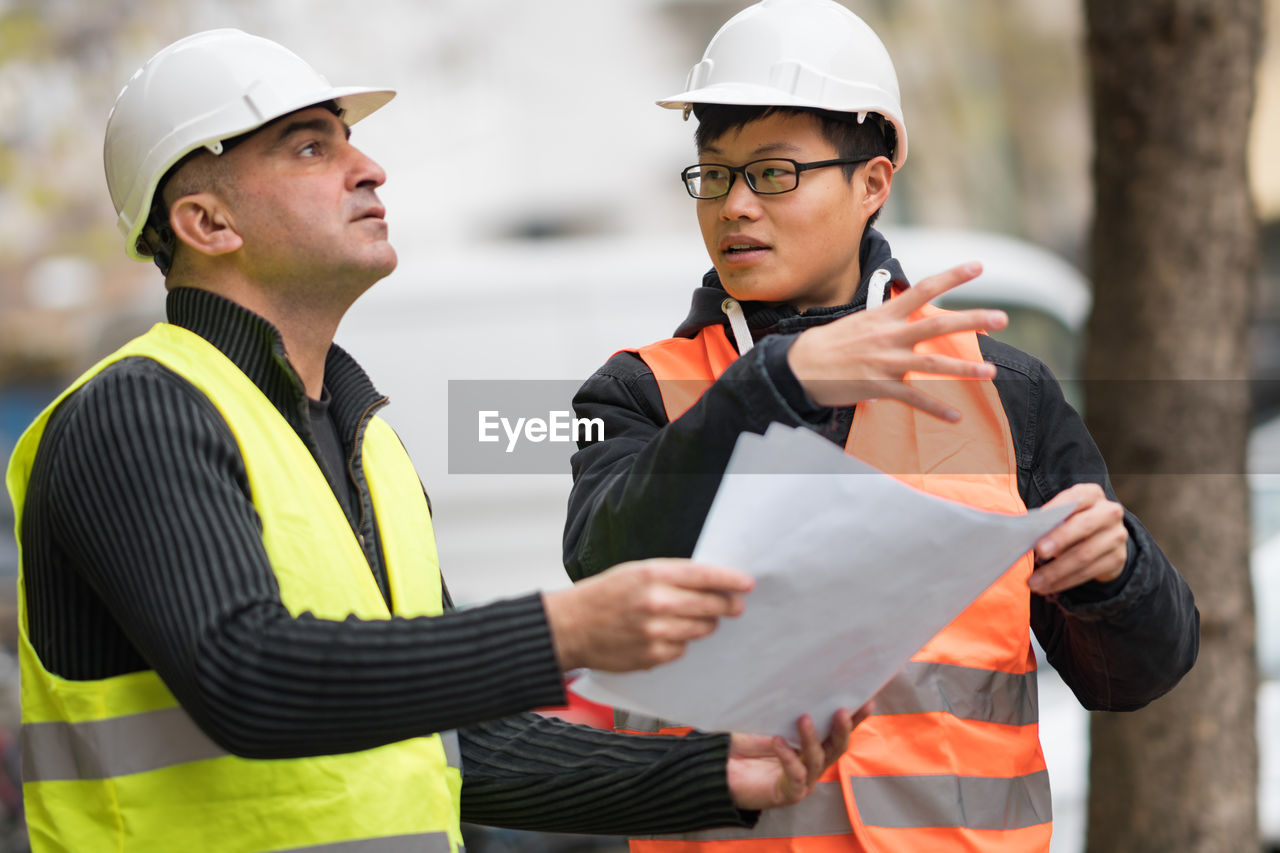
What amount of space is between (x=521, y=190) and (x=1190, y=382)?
12.8 metres

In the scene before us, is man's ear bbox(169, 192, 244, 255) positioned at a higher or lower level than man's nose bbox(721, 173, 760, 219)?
lower

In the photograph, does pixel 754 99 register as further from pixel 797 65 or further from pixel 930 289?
pixel 930 289

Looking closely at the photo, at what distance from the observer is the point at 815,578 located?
1.80 metres

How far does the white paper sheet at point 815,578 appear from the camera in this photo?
5.63 ft

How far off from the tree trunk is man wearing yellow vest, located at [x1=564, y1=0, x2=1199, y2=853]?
5.14ft

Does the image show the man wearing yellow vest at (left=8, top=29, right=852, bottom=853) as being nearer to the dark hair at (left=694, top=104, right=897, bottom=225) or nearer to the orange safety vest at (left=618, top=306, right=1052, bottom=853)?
the orange safety vest at (left=618, top=306, right=1052, bottom=853)

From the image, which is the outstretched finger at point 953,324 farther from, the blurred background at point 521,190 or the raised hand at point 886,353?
the blurred background at point 521,190

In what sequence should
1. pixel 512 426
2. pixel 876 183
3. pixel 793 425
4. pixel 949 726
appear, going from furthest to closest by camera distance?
pixel 512 426
pixel 876 183
pixel 949 726
pixel 793 425

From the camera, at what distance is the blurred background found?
31.9 ft

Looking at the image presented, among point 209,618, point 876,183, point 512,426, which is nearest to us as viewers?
point 209,618

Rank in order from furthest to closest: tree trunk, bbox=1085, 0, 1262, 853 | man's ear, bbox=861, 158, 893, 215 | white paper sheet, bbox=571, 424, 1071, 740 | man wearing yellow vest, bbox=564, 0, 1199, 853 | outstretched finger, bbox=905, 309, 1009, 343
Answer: tree trunk, bbox=1085, 0, 1262, 853 < man's ear, bbox=861, 158, 893, 215 < man wearing yellow vest, bbox=564, 0, 1199, 853 < outstretched finger, bbox=905, 309, 1009, 343 < white paper sheet, bbox=571, 424, 1071, 740

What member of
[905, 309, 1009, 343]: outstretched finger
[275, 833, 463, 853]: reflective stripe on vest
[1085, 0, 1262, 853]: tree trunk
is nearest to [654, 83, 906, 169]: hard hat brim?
[905, 309, 1009, 343]: outstretched finger

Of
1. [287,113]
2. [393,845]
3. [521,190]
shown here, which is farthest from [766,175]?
[521,190]

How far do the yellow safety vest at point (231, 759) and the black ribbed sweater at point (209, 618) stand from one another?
5cm
